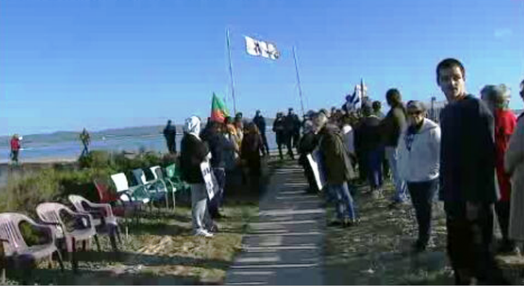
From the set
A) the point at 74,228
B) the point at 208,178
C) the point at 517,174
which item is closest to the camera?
the point at 517,174

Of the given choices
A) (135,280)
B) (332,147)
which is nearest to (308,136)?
(332,147)

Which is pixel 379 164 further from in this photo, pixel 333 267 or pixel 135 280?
pixel 135 280

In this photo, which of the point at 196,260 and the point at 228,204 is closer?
the point at 196,260

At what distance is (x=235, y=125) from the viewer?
51.8 feet

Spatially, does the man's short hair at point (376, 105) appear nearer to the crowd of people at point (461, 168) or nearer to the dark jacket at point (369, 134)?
the dark jacket at point (369, 134)

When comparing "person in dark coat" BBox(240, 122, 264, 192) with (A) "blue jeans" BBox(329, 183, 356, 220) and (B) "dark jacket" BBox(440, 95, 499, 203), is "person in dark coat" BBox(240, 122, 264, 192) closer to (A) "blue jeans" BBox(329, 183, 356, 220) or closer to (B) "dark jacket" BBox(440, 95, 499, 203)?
(A) "blue jeans" BBox(329, 183, 356, 220)

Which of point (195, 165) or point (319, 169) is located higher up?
point (195, 165)

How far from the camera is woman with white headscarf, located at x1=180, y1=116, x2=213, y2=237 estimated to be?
955 centimetres

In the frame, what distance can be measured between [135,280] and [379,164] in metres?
6.36

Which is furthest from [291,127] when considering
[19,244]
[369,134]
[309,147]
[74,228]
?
[19,244]

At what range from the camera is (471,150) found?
509 cm

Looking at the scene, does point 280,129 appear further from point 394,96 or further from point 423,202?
point 423,202

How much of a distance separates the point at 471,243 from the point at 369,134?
7.27 meters

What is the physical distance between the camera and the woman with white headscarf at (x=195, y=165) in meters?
9.55
